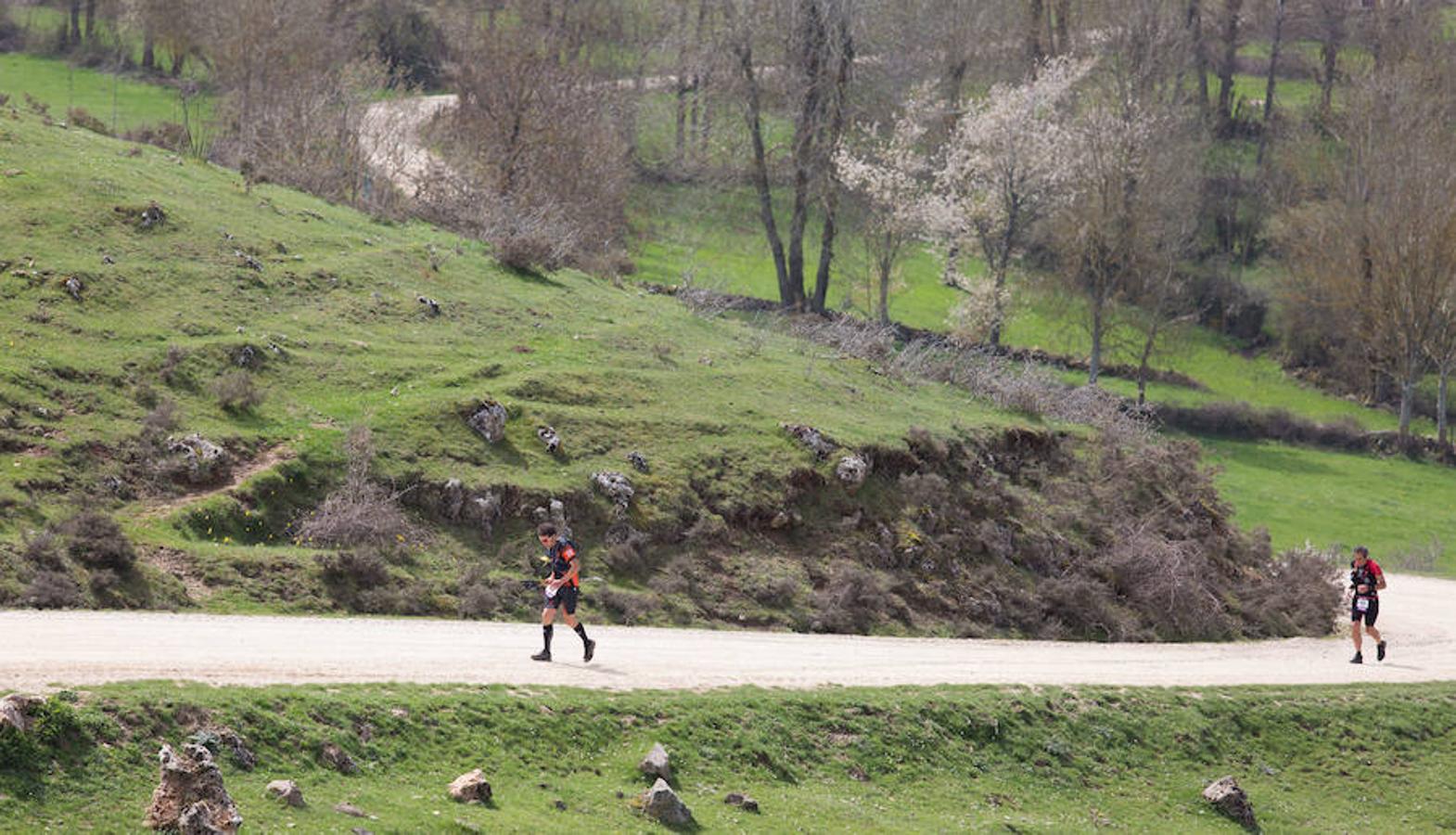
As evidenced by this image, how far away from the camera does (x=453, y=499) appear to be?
89.8 feet

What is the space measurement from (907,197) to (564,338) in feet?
99.1

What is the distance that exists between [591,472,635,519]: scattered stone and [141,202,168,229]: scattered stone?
12350mm

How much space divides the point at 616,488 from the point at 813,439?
5.55m

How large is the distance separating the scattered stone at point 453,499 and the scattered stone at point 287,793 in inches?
513

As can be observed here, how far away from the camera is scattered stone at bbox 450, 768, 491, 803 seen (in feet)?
51.2

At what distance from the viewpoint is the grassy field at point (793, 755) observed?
1446cm

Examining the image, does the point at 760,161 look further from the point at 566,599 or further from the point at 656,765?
the point at 656,765

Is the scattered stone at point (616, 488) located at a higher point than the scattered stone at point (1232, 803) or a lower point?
higher

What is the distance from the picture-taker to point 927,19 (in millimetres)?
67125

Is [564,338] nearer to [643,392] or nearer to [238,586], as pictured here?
[643,392]

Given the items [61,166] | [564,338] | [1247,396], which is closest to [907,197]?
[1247,396]

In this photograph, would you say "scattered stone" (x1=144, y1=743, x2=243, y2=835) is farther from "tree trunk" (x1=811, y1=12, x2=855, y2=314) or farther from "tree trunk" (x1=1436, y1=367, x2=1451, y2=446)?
"tree trunk" (x1=1436, y1=367, x2=1451, y2=446)

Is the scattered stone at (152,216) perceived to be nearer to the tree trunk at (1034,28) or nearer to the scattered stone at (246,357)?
the scattered stone at (246,357)

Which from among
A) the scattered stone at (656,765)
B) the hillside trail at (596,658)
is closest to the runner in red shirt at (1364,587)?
the hillside trail at (596,658)
